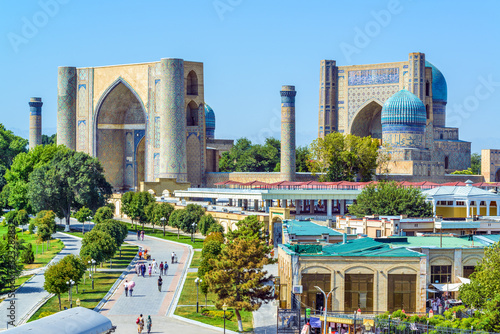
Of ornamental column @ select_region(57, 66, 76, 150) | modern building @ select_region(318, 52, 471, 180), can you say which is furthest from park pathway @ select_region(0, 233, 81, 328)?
modern building @ select_region(318, 52, 471, 180)

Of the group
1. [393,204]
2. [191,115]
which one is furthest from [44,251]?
[191,115]

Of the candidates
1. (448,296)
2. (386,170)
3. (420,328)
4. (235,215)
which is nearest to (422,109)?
(386,170)

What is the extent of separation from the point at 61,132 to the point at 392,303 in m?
48.9

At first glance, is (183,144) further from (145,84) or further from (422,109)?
(422,109)

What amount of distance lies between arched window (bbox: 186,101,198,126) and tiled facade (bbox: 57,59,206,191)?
0.27 m

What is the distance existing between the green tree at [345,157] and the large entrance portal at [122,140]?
14.6 meters

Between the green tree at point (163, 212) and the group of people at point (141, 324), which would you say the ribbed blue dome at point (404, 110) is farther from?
the group of people at point (141, 324)

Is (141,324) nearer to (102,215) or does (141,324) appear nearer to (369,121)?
(102,215)

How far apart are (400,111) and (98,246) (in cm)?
3966

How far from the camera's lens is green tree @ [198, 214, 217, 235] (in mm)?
45781

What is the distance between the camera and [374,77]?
74188 mm

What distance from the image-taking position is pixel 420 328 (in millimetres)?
21797

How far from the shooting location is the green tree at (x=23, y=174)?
5656 centimetres

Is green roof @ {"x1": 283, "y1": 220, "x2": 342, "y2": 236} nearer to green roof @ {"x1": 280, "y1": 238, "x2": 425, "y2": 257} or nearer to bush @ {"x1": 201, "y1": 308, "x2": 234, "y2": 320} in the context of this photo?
green roof @ {"x1": 280, "y1": 238, "x2": 425, "y2": 257}
